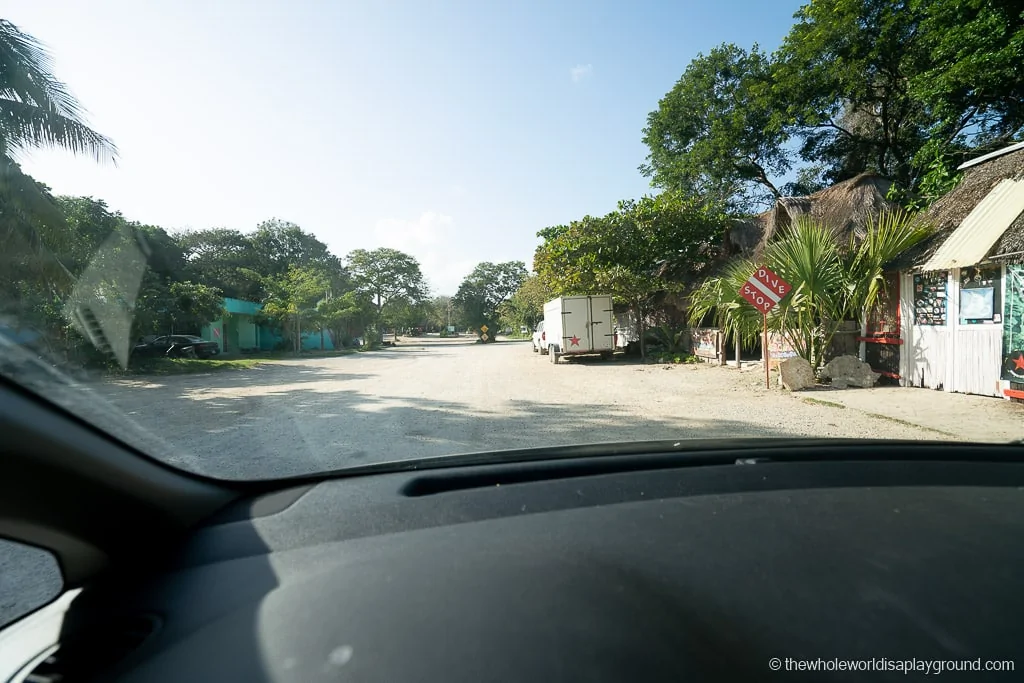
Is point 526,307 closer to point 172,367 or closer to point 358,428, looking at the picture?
point 172,367

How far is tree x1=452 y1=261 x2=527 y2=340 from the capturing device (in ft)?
225

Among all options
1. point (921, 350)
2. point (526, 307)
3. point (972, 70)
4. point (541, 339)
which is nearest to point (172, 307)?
point (541, 339)

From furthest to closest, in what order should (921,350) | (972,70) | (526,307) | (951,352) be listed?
1. (526,307)
2. (972,70)
3. (921,350)
4. (951,352)

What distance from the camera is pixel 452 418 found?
7172 mm

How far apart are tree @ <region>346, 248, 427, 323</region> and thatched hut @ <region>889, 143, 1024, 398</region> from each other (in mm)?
36130

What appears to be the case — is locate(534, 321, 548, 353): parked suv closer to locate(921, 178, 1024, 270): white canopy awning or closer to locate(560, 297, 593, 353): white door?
locate(560, 297, 593, 353): white door

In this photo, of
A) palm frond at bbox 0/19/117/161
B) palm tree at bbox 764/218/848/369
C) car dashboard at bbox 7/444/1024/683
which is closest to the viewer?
car dashboard at bbox 7/444/1024/683

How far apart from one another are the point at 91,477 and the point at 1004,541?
101 inches

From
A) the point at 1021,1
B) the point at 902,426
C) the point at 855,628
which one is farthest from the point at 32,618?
the point at 1021,1

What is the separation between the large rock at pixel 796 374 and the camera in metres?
9.85

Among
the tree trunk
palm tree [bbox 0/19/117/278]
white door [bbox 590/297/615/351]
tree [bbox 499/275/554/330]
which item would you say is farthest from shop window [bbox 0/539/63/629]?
tree [bbox 499/275/554/330]

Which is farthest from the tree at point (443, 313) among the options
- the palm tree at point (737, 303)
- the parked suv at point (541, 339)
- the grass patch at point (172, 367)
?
the palm tree at point (737, 303)

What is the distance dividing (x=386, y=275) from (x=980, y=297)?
4174 centimetres

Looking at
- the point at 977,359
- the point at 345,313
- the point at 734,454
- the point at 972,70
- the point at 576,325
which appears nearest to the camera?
the point at 734,454
